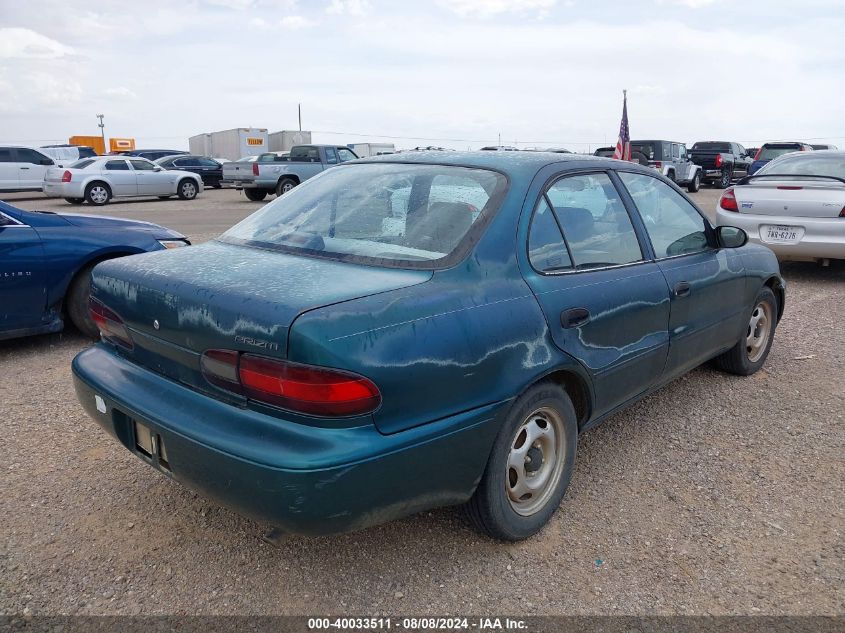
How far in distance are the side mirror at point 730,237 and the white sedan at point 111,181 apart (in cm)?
1814

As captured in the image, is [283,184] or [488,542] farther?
[283,184]

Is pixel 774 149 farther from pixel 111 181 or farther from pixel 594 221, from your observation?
pixel 594 221

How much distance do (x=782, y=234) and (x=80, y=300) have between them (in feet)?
23.2

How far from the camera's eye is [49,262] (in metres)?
5.05

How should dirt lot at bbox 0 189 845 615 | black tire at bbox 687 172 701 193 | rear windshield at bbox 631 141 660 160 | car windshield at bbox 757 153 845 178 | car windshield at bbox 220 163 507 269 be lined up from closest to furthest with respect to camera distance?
dirt lot at bbox 0 189 845 615
car windshield at bbox 220 163 507 269
car windshield at bbox 757 153 845 178
rear windshield at bbox 631 141 660 160
black tire at bbox 687 172 701 193

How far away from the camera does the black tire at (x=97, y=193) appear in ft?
61.1

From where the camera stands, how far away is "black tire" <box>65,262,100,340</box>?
17.3 ft

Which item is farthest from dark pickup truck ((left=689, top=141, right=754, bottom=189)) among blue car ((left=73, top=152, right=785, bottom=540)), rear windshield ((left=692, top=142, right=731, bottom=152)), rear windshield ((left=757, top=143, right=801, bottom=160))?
blue car ((left=73, top=152, right=785, bottom=540))

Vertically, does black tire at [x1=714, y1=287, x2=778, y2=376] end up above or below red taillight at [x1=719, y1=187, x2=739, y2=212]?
below

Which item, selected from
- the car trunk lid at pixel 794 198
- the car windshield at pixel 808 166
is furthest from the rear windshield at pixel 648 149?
the car trunk lid at pixel 794 198

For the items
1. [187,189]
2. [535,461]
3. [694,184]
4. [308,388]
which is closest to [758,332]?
[535,461]

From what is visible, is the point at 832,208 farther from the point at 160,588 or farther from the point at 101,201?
the point at 101,201

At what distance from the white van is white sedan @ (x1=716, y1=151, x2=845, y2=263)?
18617 millimetres

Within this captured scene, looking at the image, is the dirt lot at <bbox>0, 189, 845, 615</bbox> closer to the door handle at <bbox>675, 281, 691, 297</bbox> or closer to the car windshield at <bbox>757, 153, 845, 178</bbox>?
the door handle at <bbox>675, 281, 691, 297</bbox>
